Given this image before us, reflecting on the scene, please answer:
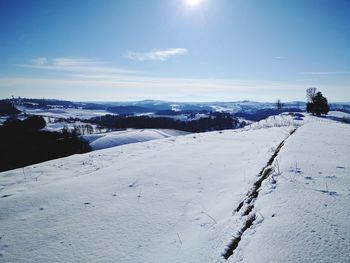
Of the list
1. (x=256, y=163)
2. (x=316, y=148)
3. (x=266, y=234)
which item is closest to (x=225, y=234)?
(x=266, y=234)

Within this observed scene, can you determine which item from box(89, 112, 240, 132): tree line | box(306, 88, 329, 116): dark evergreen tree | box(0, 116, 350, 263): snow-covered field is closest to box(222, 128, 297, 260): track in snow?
box(0, 116, 350, 263): snow-covered field

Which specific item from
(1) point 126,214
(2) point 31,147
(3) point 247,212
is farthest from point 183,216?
(2) point 31,147

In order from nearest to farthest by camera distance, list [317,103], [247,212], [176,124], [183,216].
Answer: [247,212] < [183,216] < [317,103] < [176,124]

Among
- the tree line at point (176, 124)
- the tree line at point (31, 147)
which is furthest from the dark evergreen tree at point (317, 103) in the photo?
the tree line at point (31, 147)

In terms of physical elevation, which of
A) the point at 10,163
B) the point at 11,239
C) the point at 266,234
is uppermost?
the point at 266,234

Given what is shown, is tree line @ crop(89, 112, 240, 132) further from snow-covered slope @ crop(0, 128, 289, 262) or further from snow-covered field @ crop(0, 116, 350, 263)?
snow-covered field @ crop(0, 116, 350, 263)

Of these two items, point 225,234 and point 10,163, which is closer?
point 225,234

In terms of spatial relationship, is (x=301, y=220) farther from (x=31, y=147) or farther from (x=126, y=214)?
(x=31, y=147)

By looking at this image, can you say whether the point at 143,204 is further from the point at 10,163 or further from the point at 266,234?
the point at 10,163
